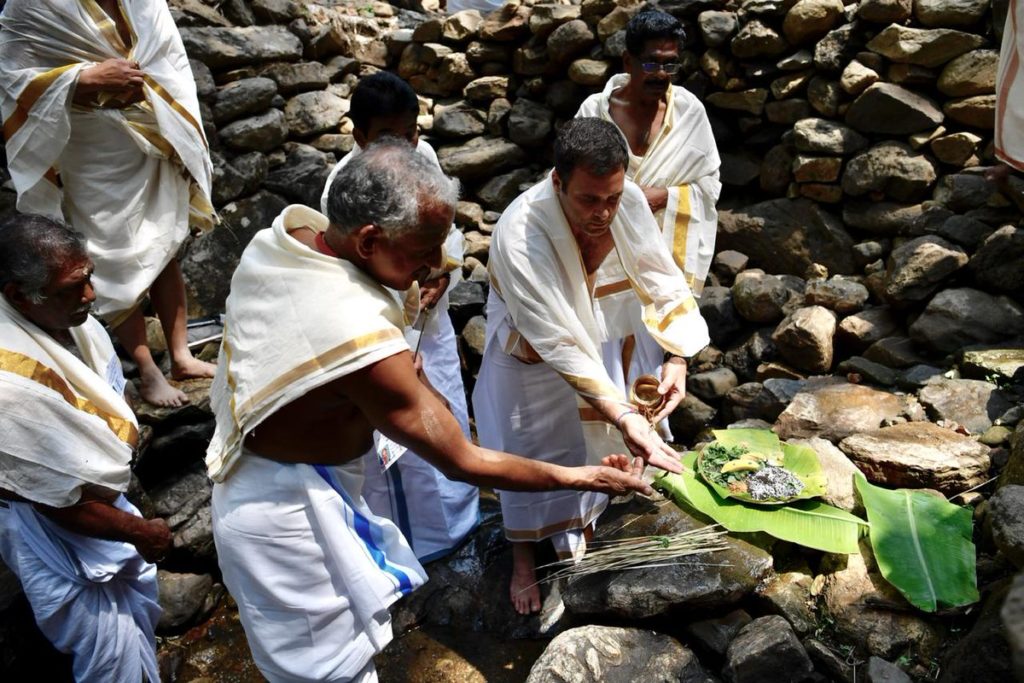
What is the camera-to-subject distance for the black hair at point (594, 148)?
2.75m

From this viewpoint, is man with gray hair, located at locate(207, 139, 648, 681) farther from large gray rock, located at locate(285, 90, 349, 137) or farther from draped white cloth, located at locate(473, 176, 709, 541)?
large gray rock, located at locate(285, 90, 349, 137)

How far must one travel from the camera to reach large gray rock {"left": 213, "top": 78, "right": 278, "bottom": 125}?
5.81 m

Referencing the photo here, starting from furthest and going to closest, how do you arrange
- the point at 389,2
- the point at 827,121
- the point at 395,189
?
the point at 389,2
the point at 827,121
the point at 395,189

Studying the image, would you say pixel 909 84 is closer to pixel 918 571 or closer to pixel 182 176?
pixel 918 571

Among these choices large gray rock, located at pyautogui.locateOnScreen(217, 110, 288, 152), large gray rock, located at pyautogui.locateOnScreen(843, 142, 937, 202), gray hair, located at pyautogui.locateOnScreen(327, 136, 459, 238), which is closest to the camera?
gray hair, located at pyautogui.locateOnScreen(327, 136, 459, 238)

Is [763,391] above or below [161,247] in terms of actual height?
below

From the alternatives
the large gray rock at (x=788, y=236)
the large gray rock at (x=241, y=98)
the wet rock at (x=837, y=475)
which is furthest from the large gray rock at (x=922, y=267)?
the large gray rock at (x=241, y=98)

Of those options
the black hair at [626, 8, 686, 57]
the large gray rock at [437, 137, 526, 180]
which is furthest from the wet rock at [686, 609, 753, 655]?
the large gray rock at [437, 137, 526, 180]

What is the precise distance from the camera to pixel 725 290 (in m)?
5.65

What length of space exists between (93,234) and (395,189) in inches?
106

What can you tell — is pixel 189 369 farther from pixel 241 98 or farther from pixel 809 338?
pixel 809 338

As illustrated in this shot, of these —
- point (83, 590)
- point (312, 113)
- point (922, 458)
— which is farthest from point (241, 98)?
point (922, 458)

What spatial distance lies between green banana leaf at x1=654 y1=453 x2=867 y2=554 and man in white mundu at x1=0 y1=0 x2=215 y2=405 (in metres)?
2.62

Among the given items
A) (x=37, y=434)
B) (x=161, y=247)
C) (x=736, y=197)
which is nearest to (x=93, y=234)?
(x=161, y=247)
